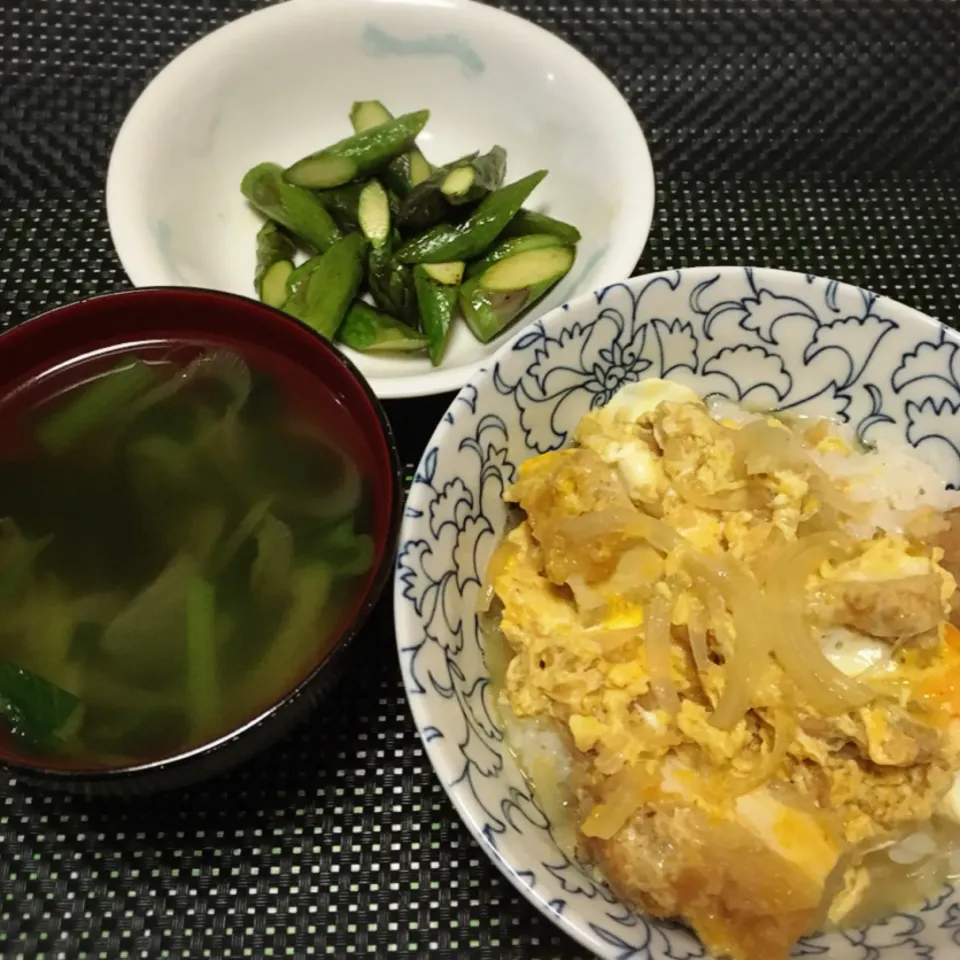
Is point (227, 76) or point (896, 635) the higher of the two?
point (227, 76)

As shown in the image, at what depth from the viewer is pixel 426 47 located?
2.11 metres

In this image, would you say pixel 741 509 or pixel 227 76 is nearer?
pixel 741 509

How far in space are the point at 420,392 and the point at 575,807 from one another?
28.4 inches

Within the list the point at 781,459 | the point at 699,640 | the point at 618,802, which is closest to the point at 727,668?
the point at 699,640

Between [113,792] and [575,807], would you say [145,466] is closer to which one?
[113,792]

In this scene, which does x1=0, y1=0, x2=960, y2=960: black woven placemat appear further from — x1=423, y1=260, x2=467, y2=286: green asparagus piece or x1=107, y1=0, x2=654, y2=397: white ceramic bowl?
x1=423, y1=260, x2=467, y2=286: green asparagus piece

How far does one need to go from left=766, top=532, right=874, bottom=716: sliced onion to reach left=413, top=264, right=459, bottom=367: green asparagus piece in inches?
31.9

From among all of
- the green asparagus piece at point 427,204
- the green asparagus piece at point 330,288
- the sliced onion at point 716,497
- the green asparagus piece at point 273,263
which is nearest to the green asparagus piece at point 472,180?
the green asparagus piece at point 427,204

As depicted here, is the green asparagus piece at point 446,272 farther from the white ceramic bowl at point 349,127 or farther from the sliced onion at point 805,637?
the sliced onion at point 805,637

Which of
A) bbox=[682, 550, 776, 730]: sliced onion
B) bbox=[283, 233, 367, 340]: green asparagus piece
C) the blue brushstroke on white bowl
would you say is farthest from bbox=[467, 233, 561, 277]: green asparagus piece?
bbox=[682, 550, 776, 730]: sliced onion

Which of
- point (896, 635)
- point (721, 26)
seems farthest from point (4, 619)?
point (721, 26)

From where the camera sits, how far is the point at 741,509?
134cm

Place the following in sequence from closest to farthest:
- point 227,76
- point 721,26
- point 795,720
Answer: point 795,720, point 227,76, point 721,26

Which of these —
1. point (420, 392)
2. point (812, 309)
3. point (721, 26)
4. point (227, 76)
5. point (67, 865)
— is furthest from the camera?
point (721, 26)
